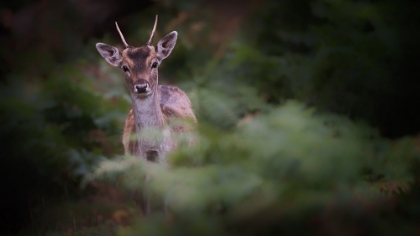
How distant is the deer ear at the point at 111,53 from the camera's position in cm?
680

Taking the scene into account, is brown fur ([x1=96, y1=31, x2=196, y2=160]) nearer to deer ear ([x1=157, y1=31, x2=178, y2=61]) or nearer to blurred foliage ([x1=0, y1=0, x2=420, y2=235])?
deer ear ([x1=157, y1=31, x2=178, y2=61])

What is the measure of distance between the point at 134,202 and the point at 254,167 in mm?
3360

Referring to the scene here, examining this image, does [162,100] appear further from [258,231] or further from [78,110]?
[258,231]

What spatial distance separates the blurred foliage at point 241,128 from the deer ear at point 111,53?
0.96 meters

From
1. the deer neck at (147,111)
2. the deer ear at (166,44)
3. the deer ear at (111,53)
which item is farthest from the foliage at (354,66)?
the deer ear at (111,53)

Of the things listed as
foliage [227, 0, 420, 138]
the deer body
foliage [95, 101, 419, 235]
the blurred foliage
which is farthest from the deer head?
foliage [227, 0, 420, 138]

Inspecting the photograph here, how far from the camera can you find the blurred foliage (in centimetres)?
399

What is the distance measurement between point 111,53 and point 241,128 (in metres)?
→ 2.75

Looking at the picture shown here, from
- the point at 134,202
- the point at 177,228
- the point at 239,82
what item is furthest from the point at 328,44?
the point at 177,228

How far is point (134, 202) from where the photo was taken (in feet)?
23.8

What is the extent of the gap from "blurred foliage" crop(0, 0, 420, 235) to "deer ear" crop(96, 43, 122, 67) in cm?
96

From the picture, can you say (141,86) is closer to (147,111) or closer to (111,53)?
(147,111)

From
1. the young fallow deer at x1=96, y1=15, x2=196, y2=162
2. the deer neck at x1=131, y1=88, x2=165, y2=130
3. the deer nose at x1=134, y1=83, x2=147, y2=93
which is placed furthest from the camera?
the deer neck at x1=131, y1=88, x2=165, y2=130

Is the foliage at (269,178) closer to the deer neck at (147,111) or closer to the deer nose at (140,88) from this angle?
the deer nose at (140,88)
